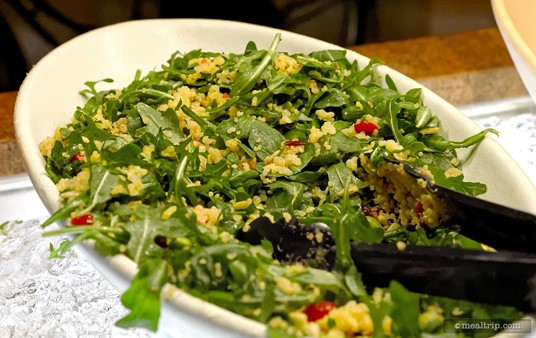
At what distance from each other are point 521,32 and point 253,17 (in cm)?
59

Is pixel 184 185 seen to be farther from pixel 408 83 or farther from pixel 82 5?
pixel 82 5

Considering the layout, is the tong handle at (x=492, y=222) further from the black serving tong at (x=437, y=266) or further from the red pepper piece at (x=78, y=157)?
the red pepper piece at (x=78, y=157)

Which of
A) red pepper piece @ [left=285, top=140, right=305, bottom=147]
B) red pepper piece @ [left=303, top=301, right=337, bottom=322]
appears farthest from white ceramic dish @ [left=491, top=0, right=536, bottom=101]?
red pepper piece @ [left=303, top=301, right=337, bottom=322]

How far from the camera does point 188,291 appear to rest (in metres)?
0.60

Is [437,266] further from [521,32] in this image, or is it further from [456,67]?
[456,67]

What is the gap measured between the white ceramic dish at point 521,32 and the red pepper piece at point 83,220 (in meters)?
0.57

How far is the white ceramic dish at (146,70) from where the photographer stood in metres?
0.59

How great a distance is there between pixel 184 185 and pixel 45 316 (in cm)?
27

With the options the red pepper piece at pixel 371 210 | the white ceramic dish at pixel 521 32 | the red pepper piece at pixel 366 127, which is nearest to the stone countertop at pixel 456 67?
the white ceramic dish at pixel 521 32

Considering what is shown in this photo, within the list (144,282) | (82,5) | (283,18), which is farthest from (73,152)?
(283,18)

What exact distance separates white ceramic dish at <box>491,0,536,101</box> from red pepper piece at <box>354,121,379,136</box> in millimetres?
206

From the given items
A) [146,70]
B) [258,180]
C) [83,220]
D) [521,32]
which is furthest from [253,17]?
[83,220]

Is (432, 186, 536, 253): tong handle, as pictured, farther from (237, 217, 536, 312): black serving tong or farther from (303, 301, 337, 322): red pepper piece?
(303, 301, 337, 322): red pepper piece

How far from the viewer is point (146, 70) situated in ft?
3.49
